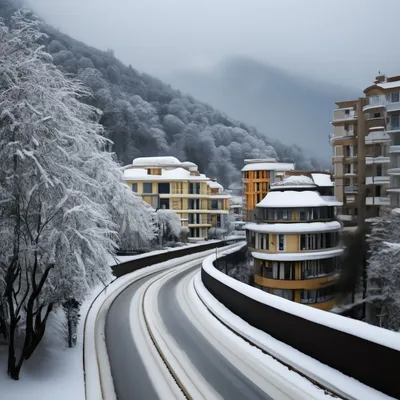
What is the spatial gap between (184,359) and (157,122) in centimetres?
11770

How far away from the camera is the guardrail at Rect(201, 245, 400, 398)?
8211 millimetres

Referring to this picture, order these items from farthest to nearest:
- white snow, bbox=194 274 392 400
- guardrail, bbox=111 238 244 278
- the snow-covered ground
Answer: guardrail, bbox=111 238 244 278
the snow-covered ground
white snow, bbox=194 274 392 400

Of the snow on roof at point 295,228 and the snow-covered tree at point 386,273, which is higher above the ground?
the snow on roof at point 295,228

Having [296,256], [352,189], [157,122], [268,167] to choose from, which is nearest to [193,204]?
[268,167]

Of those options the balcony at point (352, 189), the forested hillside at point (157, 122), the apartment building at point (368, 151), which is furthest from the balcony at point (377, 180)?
the forested hillside at point (157, 122)

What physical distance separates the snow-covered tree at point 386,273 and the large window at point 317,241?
11.9ft

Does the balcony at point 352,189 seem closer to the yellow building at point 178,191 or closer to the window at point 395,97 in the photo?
the window at point 395,97

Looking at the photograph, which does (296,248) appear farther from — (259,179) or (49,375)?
(259,179)

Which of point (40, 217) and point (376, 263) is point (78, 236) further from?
point (376, 263)

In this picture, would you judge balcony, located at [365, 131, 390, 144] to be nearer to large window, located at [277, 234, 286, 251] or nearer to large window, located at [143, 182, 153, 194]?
large window, located at [277, 234, 286, 251]

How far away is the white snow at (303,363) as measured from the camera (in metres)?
8.66

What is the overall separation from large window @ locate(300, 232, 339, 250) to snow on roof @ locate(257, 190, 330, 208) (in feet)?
7.67

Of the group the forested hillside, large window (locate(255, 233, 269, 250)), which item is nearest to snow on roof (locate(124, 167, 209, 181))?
large window (locate(255, 233, 269, 250))

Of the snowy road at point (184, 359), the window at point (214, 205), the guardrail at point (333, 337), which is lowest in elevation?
the snowy road at point (184, 359)
